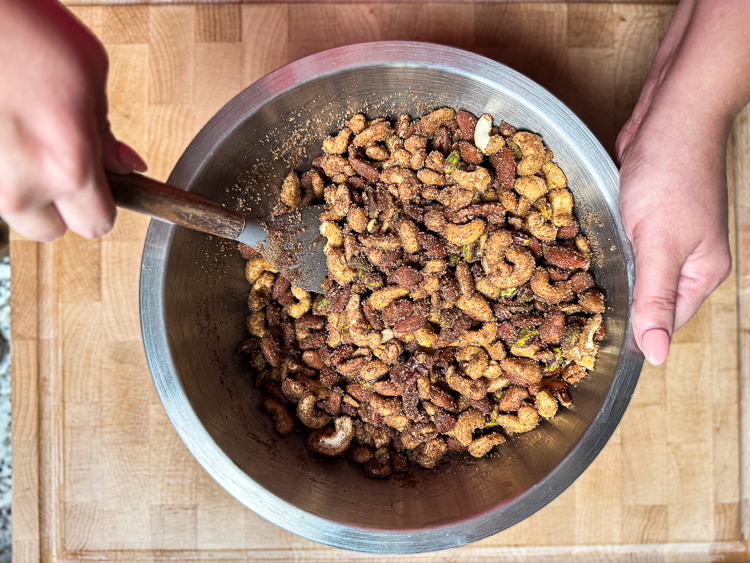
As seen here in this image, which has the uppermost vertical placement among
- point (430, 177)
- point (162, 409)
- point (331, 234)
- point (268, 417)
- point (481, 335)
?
point (430, 177)

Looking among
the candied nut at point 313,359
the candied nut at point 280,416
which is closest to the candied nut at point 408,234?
the candied nut at point 313,359

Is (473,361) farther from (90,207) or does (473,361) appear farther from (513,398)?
(90,207)

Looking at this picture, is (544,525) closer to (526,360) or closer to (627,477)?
(627,477)

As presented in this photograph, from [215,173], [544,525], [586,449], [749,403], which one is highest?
[215,173]

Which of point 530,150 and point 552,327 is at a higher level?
point 530,150

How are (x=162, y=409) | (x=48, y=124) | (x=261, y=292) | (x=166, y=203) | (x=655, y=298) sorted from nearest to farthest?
1. (x=48, y=124)
2. (x=166, y=203)
3. (x=655, y=298)
4. (x=261, y=292)
5. (x=162, y=409)

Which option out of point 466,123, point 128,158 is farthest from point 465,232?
point 128,158

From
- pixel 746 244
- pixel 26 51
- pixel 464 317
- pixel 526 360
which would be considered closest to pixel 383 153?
pixel 464 317
